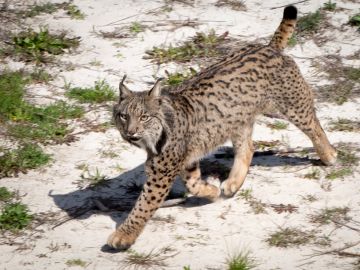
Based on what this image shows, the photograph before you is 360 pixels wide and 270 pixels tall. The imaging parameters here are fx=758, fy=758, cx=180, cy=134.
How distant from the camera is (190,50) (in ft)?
29.6

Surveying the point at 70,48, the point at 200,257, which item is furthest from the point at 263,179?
the point at 70,48

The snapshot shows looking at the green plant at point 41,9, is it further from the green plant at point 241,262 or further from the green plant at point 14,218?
the green plant at point 241,262

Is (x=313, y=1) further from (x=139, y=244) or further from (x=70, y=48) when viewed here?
(x=139, y=244)

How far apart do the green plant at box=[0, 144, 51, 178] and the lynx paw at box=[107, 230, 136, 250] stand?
1.53 metres

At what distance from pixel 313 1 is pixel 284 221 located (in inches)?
172

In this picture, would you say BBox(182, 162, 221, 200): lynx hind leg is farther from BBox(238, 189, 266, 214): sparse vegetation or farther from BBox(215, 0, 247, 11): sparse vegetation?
BBox(215, 0, 247, 11): sparse vegetation

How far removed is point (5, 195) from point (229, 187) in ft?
6.59

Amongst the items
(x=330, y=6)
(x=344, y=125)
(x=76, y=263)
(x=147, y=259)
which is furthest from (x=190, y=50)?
(x=76, y=263)

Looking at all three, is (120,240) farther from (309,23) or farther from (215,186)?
(309,23)

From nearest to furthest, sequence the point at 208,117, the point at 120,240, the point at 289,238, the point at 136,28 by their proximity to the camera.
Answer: the point at 120,240, the point at 289,238, the point at 208,117, the point at 136,28

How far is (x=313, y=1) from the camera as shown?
9.94 m

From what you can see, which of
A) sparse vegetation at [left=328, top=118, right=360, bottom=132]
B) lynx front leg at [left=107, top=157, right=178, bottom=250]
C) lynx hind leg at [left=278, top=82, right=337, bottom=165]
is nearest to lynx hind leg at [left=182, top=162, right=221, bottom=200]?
lynx front leg at [left=107, top=157, right=178, bottom=250]

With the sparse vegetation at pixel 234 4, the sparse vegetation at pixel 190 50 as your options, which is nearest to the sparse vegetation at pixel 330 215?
the sparse vegetation at pixel 190 50

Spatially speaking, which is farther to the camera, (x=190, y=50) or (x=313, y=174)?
(x=190, y=50)
